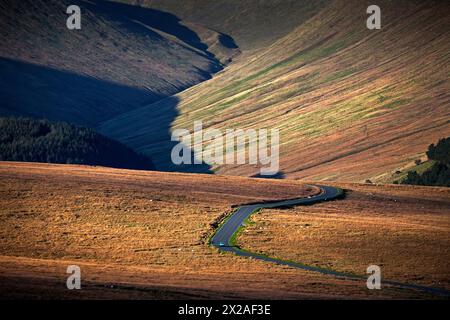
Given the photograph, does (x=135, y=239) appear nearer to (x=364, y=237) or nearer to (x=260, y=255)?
(x=260, y=255)

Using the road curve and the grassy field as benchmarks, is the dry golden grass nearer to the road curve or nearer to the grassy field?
the grassy field

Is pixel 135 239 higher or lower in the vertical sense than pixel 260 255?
higher

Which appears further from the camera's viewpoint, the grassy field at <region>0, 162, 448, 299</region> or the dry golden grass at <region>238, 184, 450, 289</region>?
the dry golden grass at <region>238, 184, 450, 289</region>

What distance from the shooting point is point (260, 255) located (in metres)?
90.3

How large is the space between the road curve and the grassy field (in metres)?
2.31

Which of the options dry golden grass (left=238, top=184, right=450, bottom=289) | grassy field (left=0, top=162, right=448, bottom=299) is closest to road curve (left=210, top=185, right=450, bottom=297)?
dry golden grass (left=238, top=184, right=450, bottom=289)

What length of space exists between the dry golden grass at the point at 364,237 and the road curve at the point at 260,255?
202 centimetres

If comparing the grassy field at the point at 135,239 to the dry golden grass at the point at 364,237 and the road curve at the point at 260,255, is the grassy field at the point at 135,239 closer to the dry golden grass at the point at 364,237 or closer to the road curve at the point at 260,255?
the dry golden grass at the point at 364,237

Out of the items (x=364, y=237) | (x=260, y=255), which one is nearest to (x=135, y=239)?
(x=260, y=255)

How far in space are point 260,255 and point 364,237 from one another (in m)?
20.1

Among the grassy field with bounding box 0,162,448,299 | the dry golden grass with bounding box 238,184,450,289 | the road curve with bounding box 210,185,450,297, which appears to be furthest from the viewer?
the dry golden grass with bounding box 238,184,450,289

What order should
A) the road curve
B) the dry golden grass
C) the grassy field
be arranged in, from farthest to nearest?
the dry golden grass, the road curve, the grassy field

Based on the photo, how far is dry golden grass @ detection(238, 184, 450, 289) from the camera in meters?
86.8
